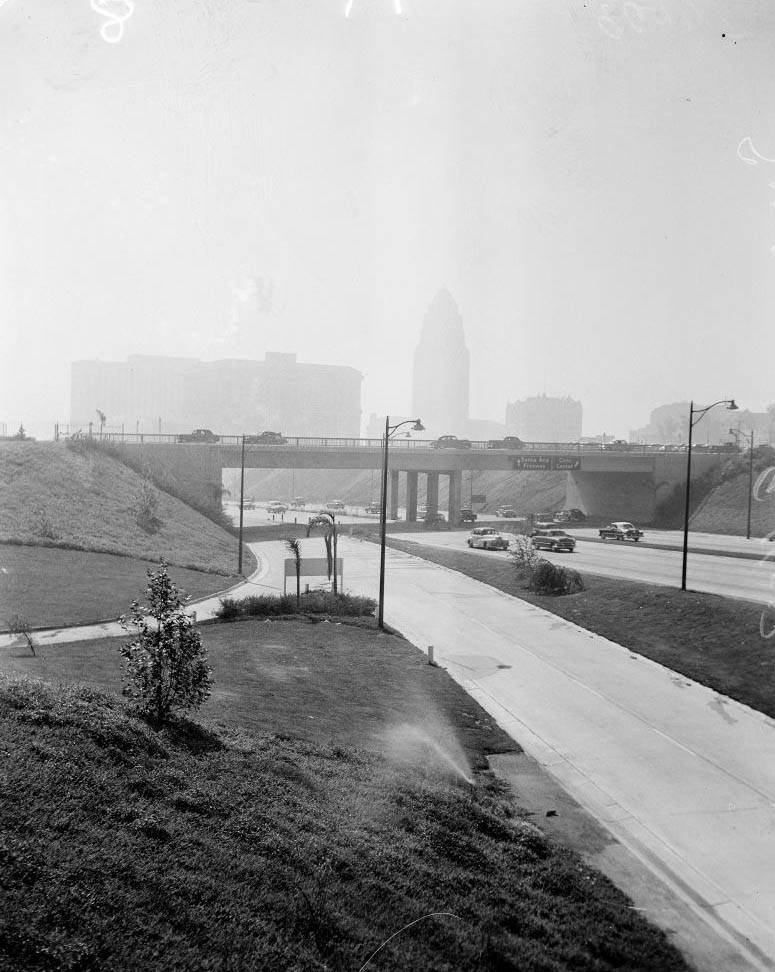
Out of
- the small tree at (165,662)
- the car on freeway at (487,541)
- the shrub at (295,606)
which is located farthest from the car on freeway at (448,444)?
the small tree at (165,662)

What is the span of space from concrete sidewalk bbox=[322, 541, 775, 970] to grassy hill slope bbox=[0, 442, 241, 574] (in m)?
19.7

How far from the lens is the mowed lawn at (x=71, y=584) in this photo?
24281mm

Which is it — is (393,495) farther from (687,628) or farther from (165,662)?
(165,662)

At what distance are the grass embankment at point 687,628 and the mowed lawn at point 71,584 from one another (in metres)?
15.6

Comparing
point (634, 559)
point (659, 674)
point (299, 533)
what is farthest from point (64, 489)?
point (659, 674)

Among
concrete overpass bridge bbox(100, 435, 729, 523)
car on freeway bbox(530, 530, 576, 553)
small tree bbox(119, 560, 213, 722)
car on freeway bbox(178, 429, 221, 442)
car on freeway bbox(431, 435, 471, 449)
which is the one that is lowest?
car on freeway bbox(530, 530, 576, 553)

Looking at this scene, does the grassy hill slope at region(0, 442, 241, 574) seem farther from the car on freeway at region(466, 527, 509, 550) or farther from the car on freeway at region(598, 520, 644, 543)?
the car on freeway at region(598, 520, 644, 543)

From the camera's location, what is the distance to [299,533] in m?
65.8

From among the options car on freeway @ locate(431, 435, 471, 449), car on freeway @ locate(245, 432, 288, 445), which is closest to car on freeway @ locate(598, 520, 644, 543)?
car on freeway @ locate(431, 435, 471, 449)

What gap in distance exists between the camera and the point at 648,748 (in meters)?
13.9

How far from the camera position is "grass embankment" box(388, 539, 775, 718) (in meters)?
18.5

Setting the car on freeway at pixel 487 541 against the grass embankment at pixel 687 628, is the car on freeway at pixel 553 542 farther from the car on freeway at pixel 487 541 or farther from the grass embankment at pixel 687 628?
the grass embankment at pixel 687 628

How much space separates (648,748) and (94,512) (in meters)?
37.7

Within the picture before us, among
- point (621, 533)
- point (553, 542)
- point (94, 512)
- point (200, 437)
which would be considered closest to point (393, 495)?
point (200, 437)
